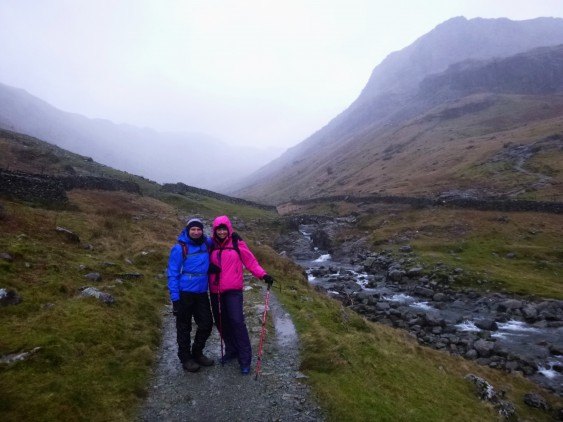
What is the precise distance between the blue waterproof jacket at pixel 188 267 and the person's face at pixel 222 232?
0.59 meters

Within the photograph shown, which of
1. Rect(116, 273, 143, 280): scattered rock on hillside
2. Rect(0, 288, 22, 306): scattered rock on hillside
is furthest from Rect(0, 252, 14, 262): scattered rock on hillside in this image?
Rect(116, 273, 143, 280): scattered rock on hillside

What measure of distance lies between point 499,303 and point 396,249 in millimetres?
19077

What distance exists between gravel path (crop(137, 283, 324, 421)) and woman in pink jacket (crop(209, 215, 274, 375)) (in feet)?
2.78

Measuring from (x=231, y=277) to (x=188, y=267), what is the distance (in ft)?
4.35

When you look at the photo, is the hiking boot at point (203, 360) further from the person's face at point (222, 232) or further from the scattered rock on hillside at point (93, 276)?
the scattered rock on hillside at point (93, 276)

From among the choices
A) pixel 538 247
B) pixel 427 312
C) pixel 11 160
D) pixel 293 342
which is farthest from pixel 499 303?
pixel 11 160

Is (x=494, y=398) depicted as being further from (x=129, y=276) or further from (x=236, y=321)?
(x=129, y=276)

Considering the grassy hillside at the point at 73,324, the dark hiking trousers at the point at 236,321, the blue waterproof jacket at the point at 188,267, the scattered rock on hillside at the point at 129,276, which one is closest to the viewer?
the grassy hillside at the point at 73,324

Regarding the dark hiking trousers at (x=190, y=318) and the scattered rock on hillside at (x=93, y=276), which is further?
the scattered rock on hillside at (x=93, y=276)

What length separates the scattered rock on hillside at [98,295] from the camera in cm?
1555

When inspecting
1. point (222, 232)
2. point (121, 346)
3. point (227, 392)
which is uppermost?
point (222, 232)

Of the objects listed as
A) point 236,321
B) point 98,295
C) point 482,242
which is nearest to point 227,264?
point 236,321

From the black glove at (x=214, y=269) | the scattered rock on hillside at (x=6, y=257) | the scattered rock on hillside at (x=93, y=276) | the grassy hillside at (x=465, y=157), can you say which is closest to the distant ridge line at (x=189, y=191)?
the grassy hillside at (x=465, y=157)

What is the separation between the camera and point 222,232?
12234 millimetres
